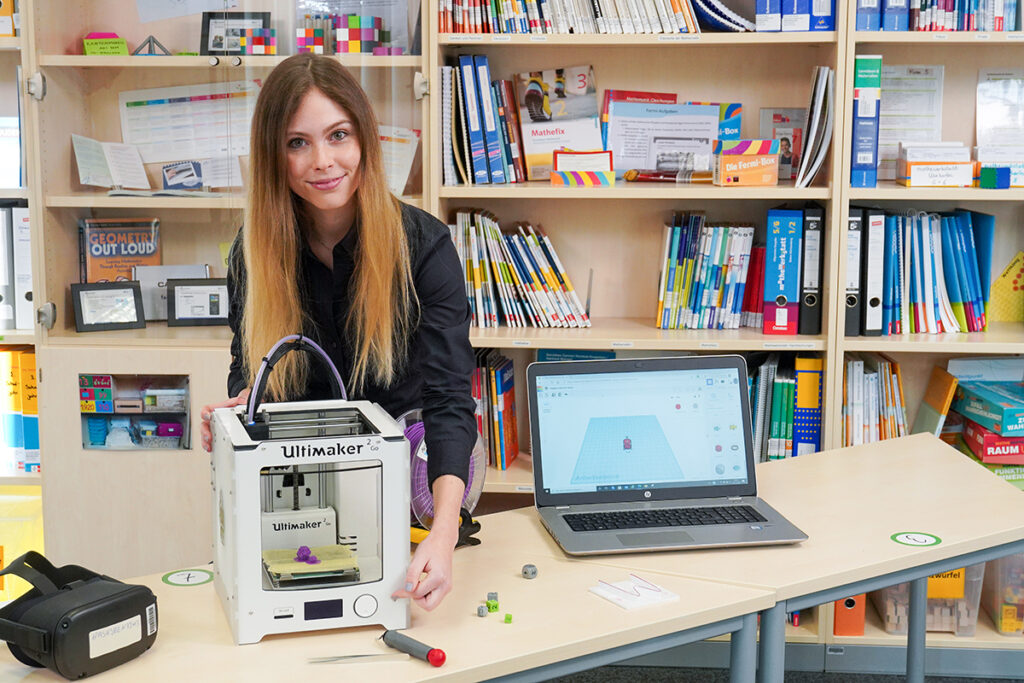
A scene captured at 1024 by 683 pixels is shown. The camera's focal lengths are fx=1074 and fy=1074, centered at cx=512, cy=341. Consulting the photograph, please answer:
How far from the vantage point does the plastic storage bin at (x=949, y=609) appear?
2.91 metres

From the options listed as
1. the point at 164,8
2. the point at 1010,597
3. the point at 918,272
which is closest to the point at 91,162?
the point at 164,8

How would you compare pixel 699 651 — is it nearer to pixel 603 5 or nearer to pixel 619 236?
pixel 619 236

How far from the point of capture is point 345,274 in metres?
1.88

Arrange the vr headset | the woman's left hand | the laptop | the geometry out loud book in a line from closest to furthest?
the vr headset, the woman's left hand, the laptop, the geometry out loud book

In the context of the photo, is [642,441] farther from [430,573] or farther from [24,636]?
[24,636]

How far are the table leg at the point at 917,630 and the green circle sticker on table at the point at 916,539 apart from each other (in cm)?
67

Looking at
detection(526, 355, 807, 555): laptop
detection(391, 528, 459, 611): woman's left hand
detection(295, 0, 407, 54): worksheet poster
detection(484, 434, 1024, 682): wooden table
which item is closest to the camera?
detection(391, 528, 459, 611): woman's left hand

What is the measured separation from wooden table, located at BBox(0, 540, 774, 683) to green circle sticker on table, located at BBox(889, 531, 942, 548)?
329 mm

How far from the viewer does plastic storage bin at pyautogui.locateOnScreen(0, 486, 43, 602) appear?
119 inches

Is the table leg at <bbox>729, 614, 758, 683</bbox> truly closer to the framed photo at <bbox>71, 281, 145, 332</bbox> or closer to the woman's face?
the woman's face

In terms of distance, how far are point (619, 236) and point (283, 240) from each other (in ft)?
5.05

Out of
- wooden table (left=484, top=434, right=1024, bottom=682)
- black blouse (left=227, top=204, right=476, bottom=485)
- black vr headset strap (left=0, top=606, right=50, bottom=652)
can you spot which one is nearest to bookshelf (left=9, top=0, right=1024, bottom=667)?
wooden table (left=484, top=434, right=1024, bottom=682)

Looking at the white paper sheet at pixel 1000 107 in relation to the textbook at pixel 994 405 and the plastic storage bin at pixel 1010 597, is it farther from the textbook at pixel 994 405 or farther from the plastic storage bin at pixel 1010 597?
A: the plastic storage bin at pixel 1010 597

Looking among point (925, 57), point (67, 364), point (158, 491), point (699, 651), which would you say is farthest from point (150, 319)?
point (925, 57)
